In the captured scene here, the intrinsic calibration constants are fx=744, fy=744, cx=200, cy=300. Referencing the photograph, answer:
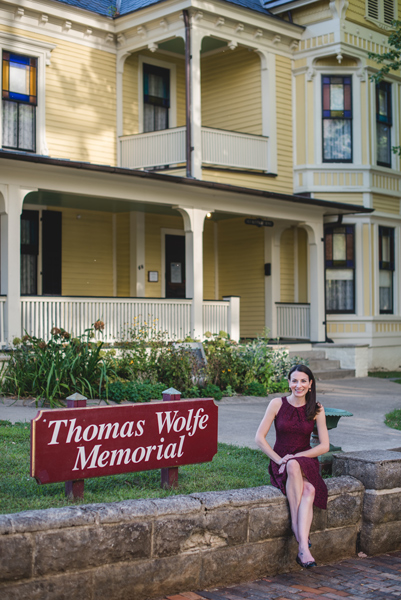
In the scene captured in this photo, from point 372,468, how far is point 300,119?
1431 centimetres

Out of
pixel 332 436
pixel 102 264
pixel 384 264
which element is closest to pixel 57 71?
pixel 102 264

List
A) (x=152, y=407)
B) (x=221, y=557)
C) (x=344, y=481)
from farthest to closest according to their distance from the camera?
1. (x=344, y=481)
2. (x=152, y=407)
3. (x=221, y=557)

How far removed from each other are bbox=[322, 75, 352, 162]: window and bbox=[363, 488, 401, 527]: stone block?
1404 cm

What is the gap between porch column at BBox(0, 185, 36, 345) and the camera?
41.6 feet

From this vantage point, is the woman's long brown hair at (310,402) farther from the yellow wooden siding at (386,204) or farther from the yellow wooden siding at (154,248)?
the yellow wooden siding at (386,204)

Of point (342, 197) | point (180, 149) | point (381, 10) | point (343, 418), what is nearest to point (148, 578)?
point (343, 418)

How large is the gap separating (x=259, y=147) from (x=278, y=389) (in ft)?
23.2

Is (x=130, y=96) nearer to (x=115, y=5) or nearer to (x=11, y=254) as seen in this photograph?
(x=115, y=5)

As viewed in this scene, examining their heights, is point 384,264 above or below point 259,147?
below

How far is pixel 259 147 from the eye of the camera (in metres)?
18.0

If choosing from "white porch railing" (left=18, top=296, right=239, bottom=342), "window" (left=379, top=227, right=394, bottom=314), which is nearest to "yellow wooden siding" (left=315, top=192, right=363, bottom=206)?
"window" (left=379, top=227, right=394, bottom=314)

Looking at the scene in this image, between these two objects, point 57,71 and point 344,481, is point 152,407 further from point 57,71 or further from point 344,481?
point 57,71

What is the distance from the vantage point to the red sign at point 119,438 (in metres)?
4.83

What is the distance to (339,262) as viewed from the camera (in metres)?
18.8
